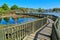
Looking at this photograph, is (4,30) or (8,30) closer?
(4,30)

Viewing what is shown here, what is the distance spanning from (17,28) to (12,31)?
547mm

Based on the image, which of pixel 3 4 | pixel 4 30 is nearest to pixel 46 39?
pixel 4 30

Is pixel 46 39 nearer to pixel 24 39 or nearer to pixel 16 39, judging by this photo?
pixel 24 39

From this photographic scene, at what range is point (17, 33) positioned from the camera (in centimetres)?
699

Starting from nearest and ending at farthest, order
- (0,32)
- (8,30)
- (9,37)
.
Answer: (0,32) → (8,30) → (9,37)

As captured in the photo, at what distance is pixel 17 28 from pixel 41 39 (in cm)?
168

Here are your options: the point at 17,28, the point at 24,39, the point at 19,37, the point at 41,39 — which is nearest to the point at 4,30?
the point at 17,28

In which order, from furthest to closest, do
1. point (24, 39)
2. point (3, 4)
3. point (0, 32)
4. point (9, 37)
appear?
1. point (3, 4)
2. point (24, 39)
3. point (9, 37)
4. point (0, 32)

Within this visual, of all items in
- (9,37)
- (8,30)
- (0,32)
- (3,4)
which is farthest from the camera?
(3,4)

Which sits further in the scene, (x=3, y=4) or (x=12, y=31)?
(x=3, y=4)

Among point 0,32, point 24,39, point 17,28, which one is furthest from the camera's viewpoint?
point 24,39

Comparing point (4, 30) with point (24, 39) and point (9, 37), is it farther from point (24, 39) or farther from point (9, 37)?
point (24, 39)

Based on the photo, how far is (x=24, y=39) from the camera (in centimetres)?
771

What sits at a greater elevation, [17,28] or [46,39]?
[17,28]
